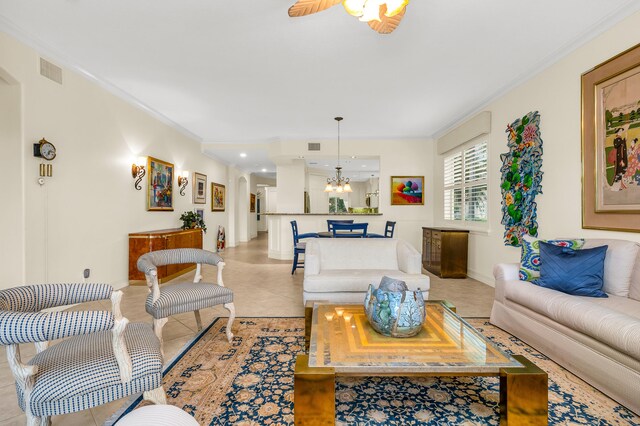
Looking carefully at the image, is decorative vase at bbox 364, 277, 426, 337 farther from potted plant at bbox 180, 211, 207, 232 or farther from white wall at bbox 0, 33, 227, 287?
potted plant at bbox 180, 211, 207, 232

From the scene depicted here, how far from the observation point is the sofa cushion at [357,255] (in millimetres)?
3422

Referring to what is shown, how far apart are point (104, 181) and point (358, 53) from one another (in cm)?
351

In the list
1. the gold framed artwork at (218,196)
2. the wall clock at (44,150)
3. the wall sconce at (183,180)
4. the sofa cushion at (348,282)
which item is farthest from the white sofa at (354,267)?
the gold framed artwork at (218,196)

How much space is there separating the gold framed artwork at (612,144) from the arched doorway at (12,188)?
208 inches

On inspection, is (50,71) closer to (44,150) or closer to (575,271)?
(44,150)

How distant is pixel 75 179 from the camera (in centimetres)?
344

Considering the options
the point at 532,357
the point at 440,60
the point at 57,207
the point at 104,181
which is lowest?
the point at 532,357

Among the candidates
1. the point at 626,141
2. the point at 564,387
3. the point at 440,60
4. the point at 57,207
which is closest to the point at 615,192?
the point at 626,141

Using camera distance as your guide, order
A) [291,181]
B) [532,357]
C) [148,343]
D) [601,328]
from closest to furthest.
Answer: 1. [148,343]
2. [601,328]
3. [532,357]
4. [291,181]

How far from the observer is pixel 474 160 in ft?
16.0

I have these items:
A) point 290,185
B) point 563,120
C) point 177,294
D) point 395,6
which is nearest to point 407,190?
point 290,185

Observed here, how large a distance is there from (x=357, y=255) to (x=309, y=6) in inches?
95.7

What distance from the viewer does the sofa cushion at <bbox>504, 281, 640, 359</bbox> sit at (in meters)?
1.63

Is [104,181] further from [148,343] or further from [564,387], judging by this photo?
[564,387]
